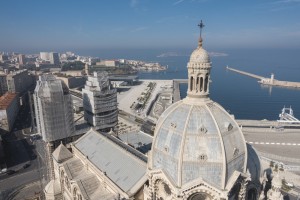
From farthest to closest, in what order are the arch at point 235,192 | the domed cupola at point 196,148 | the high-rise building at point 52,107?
the high-rise building at point 52,107, the arch at point 235,192, the domed cupola at point 196,148

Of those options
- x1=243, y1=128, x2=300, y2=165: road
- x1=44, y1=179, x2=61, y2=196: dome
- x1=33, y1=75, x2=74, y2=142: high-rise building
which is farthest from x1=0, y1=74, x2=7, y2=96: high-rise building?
x1=243, y1=128, x2=300, y2=165: road

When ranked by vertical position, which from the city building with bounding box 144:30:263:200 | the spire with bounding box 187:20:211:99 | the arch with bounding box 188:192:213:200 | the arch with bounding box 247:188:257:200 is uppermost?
the spire with bounding box 187:20:211:99

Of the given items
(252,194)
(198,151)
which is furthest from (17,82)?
(252,194)

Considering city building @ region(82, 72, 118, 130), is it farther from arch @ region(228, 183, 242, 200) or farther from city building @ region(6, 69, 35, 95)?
city building @ region(6, 69, 35, 95)

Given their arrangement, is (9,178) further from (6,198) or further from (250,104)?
(250,104)

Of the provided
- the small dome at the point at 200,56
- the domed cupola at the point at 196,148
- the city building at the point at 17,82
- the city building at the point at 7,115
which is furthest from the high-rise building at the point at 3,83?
the small dome at the point at 200,56

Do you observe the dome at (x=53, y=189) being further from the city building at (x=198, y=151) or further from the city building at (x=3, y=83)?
the city building at (x=3, y=83)

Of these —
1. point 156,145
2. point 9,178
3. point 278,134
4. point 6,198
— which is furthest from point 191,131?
point 278,134
